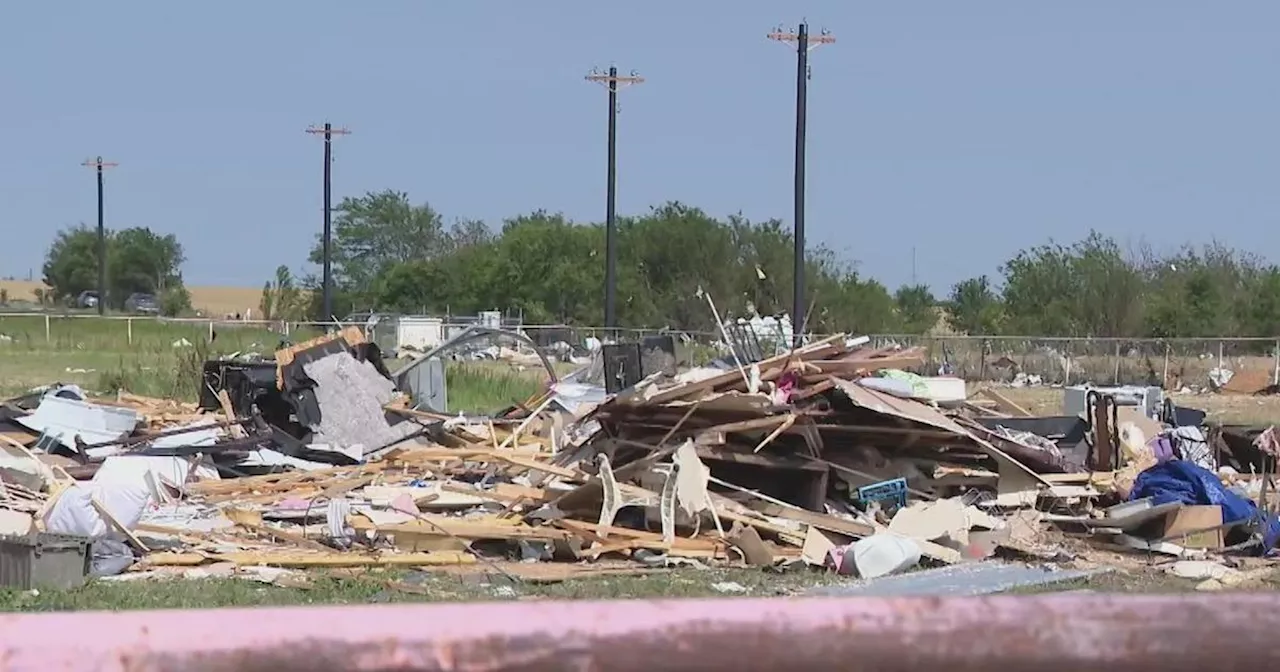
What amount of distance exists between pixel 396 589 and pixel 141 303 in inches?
3839

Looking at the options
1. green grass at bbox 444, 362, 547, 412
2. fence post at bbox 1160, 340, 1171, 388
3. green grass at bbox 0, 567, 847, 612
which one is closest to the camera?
green grass at bbox 0, 567, 847, 612

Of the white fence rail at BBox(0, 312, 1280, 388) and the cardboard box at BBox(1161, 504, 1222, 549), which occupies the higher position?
the white fence rail at BBox(0, 312, 1280, 388)

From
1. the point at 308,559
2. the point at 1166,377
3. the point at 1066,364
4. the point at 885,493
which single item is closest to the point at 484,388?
the point at 885,493

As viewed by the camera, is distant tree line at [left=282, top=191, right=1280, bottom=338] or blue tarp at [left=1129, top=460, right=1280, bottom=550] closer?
blue tarp at [left=1129, top=460, right=1280, bottom=550]

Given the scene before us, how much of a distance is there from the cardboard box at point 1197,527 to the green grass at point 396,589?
122 inches

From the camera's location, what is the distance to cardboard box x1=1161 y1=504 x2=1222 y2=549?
10719mm

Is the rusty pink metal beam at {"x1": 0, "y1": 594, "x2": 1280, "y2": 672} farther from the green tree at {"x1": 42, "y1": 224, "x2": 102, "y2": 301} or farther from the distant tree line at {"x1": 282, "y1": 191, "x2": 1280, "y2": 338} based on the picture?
the green tree at {"x1": 42, "y1": 224, "x2": 102, "y2": 301}

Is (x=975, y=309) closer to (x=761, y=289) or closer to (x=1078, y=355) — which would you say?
(x=761, y=289)

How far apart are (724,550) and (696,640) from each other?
8.90 m

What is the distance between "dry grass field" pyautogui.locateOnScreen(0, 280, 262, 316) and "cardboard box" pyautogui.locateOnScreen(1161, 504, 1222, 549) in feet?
351

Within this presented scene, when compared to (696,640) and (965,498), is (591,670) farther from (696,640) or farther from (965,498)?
(965,498)

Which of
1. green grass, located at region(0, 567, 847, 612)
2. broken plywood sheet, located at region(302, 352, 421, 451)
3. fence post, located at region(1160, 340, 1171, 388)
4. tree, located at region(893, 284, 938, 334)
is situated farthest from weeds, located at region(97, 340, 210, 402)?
tree, located at region(893, 284, 938, 334)

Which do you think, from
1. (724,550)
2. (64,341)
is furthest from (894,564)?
(64,341)

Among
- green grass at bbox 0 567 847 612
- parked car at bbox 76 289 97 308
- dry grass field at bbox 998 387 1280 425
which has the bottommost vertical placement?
dry grass field at bbox 998 387 1280 425
